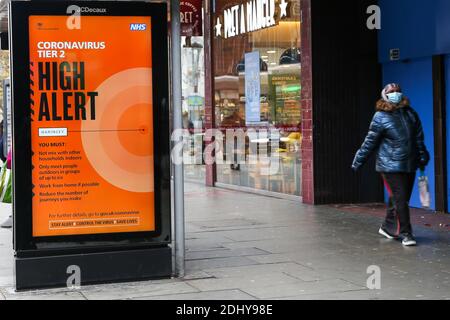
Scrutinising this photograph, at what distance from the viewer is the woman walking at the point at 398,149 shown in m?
8.70

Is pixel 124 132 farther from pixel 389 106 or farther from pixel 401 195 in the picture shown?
pixel 401 195

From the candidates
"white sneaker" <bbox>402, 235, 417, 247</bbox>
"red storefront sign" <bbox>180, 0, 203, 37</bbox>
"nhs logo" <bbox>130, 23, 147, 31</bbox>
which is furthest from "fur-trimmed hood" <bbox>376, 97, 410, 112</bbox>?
"red storefront sign" <bbox>180, 0, 203, 37</bbox>

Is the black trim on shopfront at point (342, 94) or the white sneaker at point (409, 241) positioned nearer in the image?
the white sneaker at point (409, 241)

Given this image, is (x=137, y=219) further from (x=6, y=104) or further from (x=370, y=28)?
(x=370, y=28)

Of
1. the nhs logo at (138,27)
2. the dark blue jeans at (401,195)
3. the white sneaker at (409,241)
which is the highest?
the nhs logo at (138,27)

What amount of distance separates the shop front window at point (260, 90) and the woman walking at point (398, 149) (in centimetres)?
429

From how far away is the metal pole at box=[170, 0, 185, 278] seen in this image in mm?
7180

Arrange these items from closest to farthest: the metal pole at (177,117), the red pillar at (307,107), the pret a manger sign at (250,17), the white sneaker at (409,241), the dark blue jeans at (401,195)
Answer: the metal pole at (177,117)
the white sneaker at (409,241)
the dark blue jeans at (401,195)
the red pillar at (307,107)
the pret a manger sign at (250,17)

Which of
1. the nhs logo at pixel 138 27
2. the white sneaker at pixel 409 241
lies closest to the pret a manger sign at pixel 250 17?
the white sneaker at pixel 409 241

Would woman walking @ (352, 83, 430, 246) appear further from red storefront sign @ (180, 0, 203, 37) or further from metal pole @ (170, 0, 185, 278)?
red storefront sign @ (180, 0, 203, 37)

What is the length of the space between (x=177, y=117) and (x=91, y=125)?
0.87m

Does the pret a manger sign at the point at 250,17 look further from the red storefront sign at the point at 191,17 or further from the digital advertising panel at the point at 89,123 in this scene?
the digital advertising panel at the point at 89,123

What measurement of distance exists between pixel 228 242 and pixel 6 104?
13.7ft

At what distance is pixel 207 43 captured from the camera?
16.9 metres
